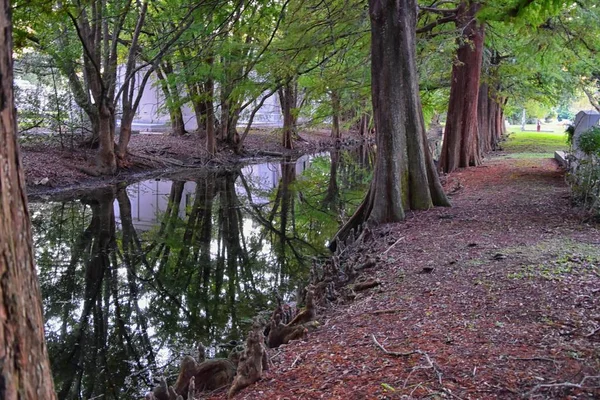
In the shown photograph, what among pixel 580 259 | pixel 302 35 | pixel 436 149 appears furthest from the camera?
pixel 436 149

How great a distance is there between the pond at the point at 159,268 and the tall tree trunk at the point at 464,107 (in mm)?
3722

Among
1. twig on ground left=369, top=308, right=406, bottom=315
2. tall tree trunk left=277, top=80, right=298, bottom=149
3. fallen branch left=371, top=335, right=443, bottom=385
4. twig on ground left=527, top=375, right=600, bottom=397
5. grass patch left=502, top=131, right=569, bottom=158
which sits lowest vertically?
twig on ground left=369, top=308, right=406, bottom=315

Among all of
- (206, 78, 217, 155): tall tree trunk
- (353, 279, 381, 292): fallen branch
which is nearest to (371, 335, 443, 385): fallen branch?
(353, 279, 381, 292): fallen branch

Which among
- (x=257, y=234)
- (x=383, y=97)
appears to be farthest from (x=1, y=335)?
(x=257, y=234)

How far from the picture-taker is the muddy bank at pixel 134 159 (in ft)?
66.3

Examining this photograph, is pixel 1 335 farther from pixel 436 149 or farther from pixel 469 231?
pixel 436 149

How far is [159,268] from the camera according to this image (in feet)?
37.0

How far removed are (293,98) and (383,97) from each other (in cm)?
2690

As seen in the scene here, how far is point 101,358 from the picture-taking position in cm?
707

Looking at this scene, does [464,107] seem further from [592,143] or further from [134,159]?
[134,159]

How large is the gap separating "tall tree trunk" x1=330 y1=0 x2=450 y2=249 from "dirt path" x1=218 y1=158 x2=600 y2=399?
1782mm

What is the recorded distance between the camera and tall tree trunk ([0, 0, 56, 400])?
2.12m

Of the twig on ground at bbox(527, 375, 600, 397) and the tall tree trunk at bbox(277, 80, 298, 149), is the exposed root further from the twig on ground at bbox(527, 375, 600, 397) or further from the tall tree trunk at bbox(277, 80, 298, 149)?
the tall tree trunk at bbox(277, 80, 298, 149)

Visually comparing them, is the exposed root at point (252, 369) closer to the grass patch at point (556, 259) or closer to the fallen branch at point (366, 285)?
the fallen branch at point (366, 285)
